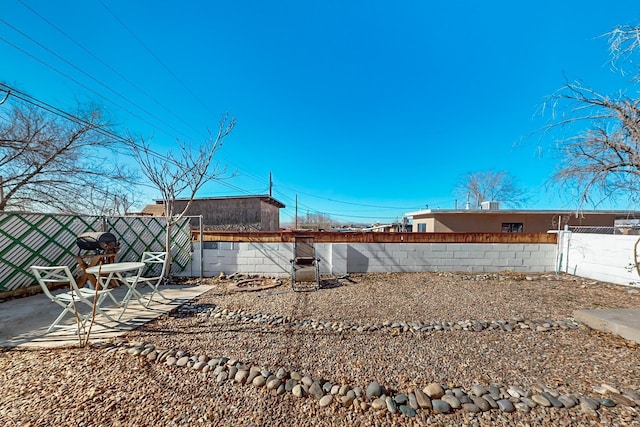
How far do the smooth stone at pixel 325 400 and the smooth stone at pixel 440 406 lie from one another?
715mm

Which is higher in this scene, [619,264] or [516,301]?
[619,264]

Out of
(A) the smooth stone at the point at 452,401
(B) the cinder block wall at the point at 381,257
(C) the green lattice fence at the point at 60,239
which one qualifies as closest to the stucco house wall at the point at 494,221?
(B) the cinder block wall at the point at 381,257

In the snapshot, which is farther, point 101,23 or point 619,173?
point 101,23

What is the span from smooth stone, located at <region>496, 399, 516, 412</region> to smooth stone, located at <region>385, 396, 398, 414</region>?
2.35 feet

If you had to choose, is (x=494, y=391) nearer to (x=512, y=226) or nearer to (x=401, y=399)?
(x=401, y=399)

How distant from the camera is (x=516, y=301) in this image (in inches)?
146

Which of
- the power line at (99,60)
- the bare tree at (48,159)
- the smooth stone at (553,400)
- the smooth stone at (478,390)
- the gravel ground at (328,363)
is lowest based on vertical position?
the gravel ground at (328,363)

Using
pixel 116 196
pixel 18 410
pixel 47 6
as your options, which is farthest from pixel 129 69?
pixel 18 410

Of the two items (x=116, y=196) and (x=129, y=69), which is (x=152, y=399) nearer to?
(x=129, y=69)

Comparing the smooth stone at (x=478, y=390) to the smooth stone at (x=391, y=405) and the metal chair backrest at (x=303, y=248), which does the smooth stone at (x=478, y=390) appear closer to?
the smooth stone at (x=391, y=405)

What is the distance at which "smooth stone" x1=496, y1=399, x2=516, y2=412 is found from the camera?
5.05 ft

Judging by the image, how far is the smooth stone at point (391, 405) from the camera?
154 cm

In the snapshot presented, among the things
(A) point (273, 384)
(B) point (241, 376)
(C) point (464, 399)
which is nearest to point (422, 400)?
(C) point (464, 399)

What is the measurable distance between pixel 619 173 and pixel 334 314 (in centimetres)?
576
